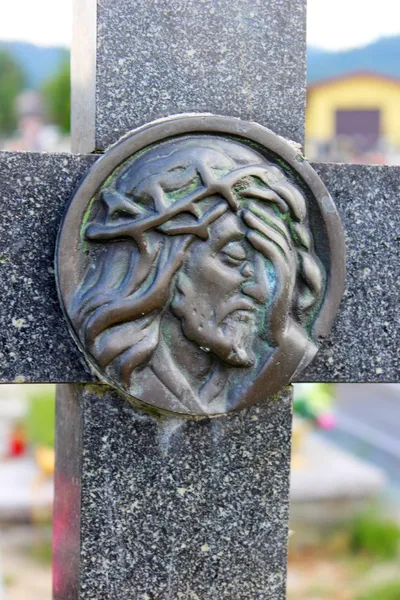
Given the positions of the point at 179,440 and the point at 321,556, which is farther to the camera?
the point at 321,556

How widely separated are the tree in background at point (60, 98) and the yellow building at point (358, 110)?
12423 mm

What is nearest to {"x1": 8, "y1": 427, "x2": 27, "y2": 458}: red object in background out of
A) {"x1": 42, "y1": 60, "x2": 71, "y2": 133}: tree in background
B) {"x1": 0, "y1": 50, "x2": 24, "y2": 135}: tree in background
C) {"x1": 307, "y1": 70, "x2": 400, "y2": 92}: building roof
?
{"x1": 307, "y1": 70, "x2": 400, "y2": 92}: building roof

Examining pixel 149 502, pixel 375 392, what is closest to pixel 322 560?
pixel 149 502

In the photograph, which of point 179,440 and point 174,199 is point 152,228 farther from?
point 179,440

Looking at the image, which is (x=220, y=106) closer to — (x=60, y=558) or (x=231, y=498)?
(x=231, y=498)

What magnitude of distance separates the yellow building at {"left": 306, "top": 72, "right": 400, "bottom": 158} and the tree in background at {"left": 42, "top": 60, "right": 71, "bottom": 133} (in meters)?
12.4

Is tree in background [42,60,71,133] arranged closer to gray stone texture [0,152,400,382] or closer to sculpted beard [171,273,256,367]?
gray stone texture [0,152,400,382]

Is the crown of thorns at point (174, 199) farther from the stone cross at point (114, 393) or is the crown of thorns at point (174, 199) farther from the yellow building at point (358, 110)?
the yellow building at point (358, 110)

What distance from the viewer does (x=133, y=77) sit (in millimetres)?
1739

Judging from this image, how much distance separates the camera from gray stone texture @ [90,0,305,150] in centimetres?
173

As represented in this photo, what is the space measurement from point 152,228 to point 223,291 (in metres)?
0.19

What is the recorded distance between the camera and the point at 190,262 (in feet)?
5.41

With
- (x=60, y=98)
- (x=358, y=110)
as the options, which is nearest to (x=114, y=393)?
(x=358, y=110)

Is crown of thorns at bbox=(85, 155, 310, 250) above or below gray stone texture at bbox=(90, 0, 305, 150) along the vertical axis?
below
